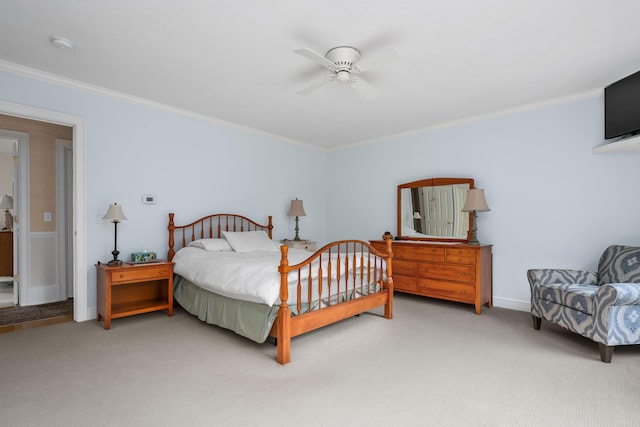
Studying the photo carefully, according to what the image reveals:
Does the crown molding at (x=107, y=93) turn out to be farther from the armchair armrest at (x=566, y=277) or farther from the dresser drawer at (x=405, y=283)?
the armchair armrest at (x=566, y=277)

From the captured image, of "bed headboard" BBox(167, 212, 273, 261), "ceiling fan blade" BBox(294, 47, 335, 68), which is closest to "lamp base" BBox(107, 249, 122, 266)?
"bed headboard" BBox(167, 212, 273, 261)

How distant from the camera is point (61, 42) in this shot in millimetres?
2891

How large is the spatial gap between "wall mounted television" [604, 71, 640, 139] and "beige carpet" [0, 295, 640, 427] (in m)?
2.16

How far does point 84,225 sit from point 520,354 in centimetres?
466

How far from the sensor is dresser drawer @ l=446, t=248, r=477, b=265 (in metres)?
4.42

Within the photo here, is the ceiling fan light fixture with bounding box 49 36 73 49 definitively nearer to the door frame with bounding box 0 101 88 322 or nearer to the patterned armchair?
the door frame with bounding box 0 101 88 322

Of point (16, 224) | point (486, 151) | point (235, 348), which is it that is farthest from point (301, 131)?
point (16, 224)

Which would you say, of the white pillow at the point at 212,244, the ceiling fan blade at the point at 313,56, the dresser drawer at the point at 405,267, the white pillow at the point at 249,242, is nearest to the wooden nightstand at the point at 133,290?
the white pillow at the point at 212,244

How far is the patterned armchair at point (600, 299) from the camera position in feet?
9.36

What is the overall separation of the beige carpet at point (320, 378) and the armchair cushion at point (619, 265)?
651 mm

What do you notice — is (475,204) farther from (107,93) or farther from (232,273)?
(107,93)

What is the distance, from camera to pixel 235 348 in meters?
3.18

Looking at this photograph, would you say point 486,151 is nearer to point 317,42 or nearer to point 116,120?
point 317,42

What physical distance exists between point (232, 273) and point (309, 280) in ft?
2.54
